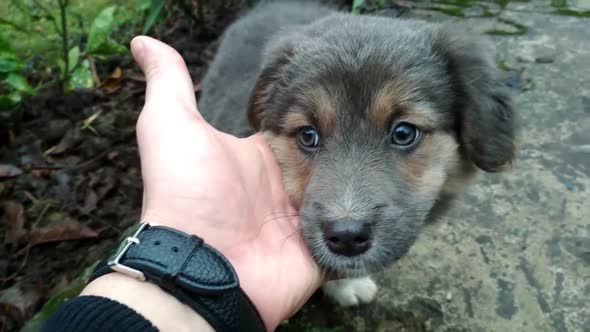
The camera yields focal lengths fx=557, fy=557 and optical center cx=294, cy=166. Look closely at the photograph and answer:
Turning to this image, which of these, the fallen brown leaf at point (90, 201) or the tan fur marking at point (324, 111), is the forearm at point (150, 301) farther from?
the fallen brown leaf at point (90, 201)

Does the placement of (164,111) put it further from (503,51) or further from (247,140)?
(503,51)

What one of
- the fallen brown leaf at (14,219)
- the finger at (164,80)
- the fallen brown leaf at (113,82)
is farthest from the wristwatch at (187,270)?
the fallen brown leaf at (113,82)

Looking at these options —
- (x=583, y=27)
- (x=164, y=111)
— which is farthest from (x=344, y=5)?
(x=164, y=111)

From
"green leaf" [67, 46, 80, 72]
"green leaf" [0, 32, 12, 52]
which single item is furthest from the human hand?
"green leaf" [67, 46, 80, 72]

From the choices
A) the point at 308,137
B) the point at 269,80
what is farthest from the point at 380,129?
the point at 269,80

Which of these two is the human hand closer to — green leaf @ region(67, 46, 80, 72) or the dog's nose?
the dog's nose

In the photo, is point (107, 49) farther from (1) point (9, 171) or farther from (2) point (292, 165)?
(2) point (292, 165)
